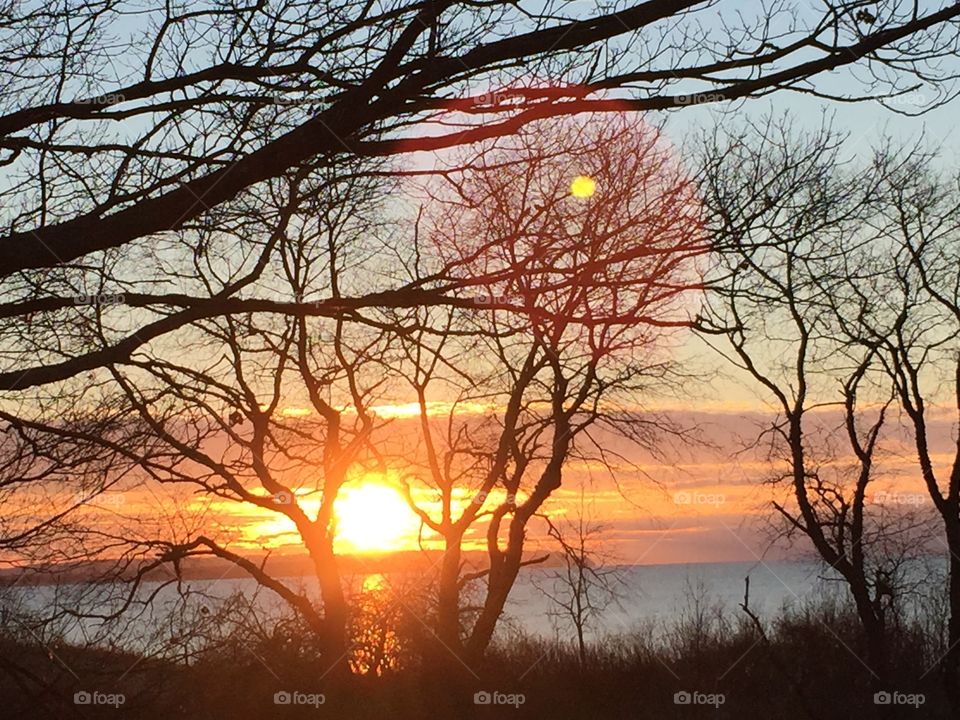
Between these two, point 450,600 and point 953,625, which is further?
point 953,625

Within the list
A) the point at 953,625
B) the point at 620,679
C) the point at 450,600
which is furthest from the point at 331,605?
the point at 953,625

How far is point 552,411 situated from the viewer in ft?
71.8

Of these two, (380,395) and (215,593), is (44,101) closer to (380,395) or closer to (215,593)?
(215,593)

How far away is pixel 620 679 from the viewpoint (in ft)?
84.0

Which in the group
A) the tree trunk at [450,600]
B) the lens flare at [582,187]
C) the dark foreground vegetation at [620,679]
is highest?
the lens flare at [582,187]

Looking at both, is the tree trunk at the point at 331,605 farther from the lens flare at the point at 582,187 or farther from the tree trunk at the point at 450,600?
the lens flare at the point at 582,187

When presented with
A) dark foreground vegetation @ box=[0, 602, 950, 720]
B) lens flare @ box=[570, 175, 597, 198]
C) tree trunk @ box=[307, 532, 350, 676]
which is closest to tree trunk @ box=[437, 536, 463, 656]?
dark foreground vegetation @ box=[0, 602, 950, 720]

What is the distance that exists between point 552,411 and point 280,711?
7425 millimetres

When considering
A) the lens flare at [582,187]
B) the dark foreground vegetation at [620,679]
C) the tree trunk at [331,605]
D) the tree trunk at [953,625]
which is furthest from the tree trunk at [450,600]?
the lens flare at [582,187]

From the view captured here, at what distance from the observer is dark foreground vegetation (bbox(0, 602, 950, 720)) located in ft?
61.4

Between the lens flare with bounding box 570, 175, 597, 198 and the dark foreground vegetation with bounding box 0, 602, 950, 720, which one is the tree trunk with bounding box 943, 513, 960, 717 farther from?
the lens flare with bounding box 570, 175, 597, 198

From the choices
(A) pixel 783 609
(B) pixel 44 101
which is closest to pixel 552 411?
(A) pixel 783 609

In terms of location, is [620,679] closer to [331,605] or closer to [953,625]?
[953,625]

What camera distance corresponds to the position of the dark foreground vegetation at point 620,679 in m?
18.7
